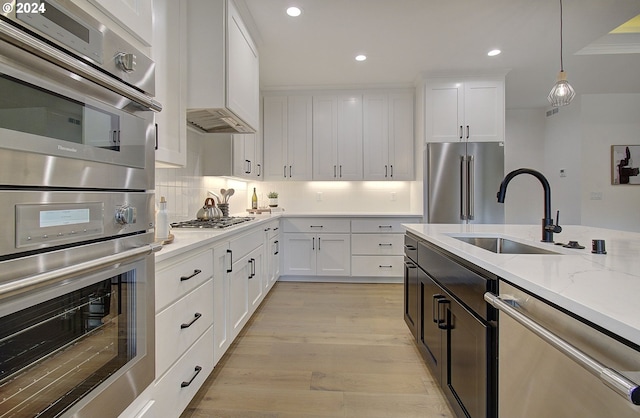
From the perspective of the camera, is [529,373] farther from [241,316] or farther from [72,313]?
[241,316]

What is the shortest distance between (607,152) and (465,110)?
9.43 feet

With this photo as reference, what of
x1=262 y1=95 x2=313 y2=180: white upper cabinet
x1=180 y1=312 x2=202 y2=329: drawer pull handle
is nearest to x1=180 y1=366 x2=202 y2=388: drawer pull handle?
x1=180 y1=312 x2=202 y2=329: drawer pull handle

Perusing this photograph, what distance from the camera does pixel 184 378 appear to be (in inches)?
56.7

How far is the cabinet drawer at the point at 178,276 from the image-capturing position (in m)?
1.22

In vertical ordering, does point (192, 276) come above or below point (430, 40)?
below

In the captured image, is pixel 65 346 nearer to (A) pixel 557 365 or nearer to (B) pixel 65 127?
(B) pixel 65 127

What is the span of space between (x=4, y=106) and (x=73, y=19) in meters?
0.30

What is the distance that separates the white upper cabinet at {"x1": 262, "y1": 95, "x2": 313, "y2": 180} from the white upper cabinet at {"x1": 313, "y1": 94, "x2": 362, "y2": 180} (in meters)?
0.14

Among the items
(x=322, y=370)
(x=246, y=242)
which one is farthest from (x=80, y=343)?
(x=246, y=242)

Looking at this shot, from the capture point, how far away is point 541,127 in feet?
17.3

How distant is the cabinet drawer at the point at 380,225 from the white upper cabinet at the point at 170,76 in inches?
101

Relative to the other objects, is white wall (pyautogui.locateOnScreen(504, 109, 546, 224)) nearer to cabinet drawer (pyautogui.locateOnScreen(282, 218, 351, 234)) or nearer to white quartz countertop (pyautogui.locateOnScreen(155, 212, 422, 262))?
cabinet drawer (pyautogui.locateOnScreen(282, 218, 351, 234))

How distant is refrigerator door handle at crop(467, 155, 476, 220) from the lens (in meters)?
3.73

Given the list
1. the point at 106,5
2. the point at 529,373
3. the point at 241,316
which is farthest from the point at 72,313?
the point at 241,316
